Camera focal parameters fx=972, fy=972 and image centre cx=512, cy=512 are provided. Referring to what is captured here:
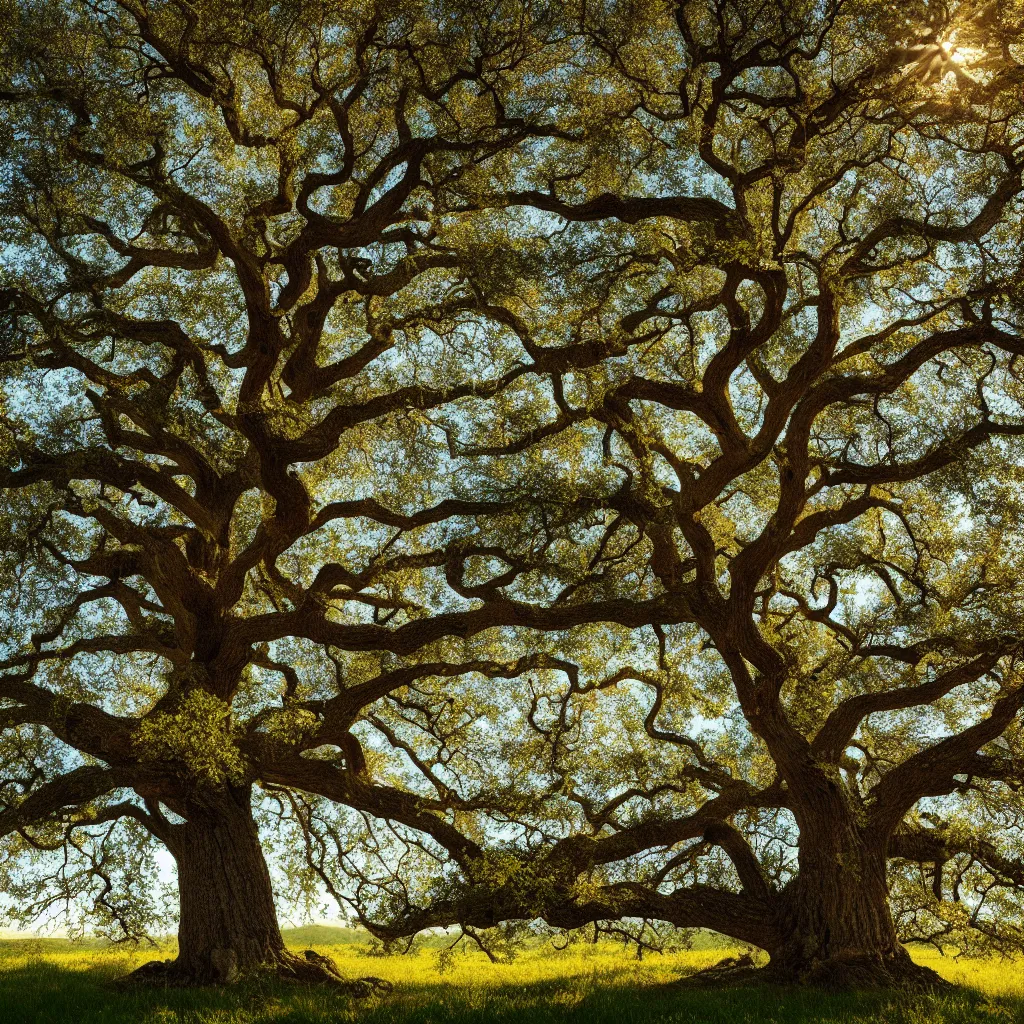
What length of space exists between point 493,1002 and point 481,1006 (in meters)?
0.60

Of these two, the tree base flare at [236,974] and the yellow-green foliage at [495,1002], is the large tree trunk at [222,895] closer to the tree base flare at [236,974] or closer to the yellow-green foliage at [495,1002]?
the tree base flare at [236,974]

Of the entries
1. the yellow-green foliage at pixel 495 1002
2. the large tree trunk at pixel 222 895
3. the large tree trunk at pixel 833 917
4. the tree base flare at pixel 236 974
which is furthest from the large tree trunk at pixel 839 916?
the large tree trunk at pixel 222 895

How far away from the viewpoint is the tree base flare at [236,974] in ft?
40.5

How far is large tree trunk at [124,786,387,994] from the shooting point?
1260 cm

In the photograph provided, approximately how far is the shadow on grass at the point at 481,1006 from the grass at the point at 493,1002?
14 mm

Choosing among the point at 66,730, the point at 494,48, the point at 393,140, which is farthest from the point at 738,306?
the point at 66,730

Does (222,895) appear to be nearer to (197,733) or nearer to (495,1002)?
(197,733)

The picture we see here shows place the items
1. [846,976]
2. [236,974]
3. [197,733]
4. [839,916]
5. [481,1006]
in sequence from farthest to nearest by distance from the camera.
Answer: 1. [839,916]
2. [236,974]
3. [846,976]
4. [197,733]
5. [481,1006]

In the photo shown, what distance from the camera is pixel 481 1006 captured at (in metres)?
10.7

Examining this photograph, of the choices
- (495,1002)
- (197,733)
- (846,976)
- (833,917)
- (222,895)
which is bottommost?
(846,976)

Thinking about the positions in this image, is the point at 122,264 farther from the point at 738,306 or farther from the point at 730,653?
the point at 730,653

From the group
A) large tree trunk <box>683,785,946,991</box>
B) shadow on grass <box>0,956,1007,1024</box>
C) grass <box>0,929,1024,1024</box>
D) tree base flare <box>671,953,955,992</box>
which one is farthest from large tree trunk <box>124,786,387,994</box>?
large tree trunk <box>683,785,946,991</box>

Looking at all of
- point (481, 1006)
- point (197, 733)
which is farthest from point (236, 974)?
point (197, 733)

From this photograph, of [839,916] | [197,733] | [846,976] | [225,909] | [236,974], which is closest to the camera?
[197,733]
